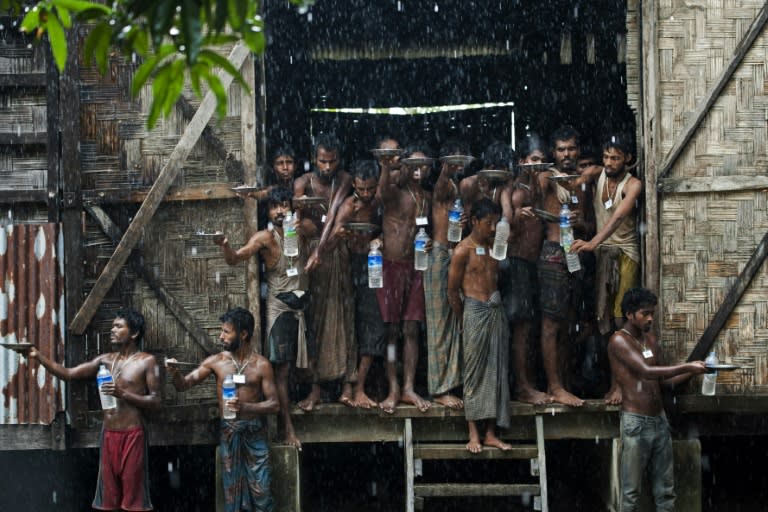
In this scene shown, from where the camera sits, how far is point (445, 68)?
12.2m

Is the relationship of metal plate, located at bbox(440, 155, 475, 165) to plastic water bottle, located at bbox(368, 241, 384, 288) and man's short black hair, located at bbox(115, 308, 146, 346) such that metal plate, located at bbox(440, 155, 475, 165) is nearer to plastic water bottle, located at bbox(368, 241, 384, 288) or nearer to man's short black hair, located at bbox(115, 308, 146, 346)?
plastic water bottle, located at bbox(368, 241, 384, 288)

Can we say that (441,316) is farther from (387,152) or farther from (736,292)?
(736,292)

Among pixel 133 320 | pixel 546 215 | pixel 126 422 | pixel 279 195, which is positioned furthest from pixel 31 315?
pixel 546 215

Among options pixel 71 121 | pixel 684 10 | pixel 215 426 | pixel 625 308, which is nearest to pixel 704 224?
pixel 625 308

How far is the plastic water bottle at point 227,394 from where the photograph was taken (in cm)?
754

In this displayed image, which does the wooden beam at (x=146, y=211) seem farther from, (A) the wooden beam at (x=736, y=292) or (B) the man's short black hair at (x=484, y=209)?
(A) the wooden beam at (x=736, y=292)

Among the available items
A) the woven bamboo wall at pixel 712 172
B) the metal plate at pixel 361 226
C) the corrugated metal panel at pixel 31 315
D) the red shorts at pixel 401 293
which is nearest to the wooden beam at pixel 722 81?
the woven bamboo wall at pixel 712 172

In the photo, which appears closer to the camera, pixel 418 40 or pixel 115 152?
pixel 115 152

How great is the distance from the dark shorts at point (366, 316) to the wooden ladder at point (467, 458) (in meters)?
0.66

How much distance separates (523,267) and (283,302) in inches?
76.2

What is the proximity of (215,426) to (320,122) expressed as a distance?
16.9 feet

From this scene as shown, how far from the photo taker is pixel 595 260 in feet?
28.5

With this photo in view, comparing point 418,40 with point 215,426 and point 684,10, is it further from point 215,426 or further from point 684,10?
point 215,426

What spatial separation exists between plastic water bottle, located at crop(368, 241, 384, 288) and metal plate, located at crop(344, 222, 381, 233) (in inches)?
5.4
